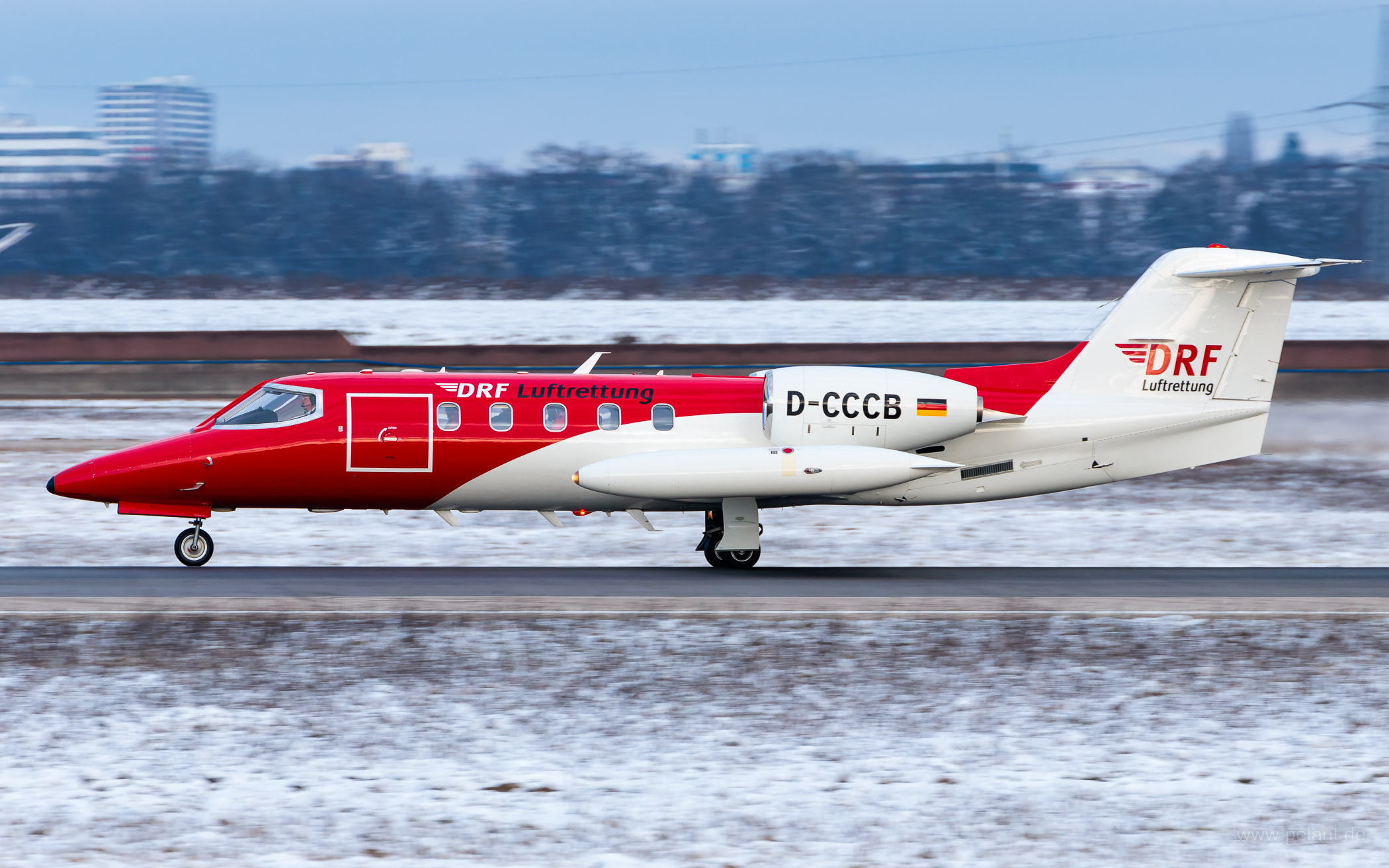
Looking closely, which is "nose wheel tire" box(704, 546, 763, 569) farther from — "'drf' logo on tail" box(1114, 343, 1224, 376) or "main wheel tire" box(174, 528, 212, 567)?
"main wheel tire" box(174, 528, 212, 567)

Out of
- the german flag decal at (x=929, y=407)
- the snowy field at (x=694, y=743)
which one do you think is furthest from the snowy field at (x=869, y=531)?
the snowy field at (x=694, y=743)

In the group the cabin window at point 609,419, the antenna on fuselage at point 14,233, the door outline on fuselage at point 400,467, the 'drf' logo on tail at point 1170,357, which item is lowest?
the door outline on fuselage at point 400,467

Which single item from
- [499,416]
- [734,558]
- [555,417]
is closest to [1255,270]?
[734,558]

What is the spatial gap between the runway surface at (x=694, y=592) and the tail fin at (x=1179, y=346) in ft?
8.53

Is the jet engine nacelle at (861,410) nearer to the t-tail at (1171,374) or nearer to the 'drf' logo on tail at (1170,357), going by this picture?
the t-tail at (1171,374)

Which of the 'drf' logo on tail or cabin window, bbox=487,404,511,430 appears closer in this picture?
cabin window, bbox=487,404,511,430

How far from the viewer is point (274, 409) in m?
19.3

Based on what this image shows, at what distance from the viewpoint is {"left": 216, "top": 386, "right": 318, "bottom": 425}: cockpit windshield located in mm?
19219

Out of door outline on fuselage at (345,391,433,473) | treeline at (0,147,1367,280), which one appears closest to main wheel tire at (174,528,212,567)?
door outline on fuselage at (345,391,433,473)

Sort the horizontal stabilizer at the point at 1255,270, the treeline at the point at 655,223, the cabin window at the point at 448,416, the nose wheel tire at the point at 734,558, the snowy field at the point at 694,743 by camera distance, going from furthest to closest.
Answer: the treeline at the point at 655,223 → the nose wheel tire at the point at 734,558 → the cabin window at the point at 448,416 → the horizontal stabilizer at the point at 1255,270 → the snowy field at the point at 694,743

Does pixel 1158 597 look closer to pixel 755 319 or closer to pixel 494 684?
pixel 494 684

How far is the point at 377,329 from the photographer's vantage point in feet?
180

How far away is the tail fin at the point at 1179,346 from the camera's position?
66.0ft

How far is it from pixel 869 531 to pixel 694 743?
1205cm
